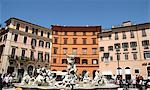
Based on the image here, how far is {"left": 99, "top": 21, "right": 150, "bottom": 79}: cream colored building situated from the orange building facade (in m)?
2.74

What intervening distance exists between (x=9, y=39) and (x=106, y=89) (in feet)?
92.1

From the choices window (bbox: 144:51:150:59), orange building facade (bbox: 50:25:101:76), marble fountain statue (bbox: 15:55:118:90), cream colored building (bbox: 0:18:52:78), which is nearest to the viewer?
marble fountain statue (bbox: 15:55:118:90)

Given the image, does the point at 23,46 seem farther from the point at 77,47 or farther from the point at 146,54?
the point at 146,54

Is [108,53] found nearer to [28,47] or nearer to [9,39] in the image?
[28,47]

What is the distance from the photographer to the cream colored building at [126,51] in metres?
39.3

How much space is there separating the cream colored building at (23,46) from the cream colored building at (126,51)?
14.6m

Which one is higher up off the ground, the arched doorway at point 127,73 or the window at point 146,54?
the window at point 146,54

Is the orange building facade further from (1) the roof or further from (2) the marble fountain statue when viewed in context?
(2) the marble fountain statue

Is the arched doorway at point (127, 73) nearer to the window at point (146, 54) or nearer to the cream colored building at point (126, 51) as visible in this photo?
the cream colored building at point (126, 51)

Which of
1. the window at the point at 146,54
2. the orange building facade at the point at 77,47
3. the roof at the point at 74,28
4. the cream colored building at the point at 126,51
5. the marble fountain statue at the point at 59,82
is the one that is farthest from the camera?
the roof at the point at 74,28

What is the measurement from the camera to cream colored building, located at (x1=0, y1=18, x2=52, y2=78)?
3828 centimetres

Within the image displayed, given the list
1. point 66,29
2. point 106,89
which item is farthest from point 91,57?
point 106,89

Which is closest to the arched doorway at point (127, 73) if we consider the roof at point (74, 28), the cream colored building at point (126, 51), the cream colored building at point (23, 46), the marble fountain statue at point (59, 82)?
the cream colored building at point (126, 51)

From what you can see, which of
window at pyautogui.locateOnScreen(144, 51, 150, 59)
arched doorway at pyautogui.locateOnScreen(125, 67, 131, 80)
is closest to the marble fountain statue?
arched doorway at pyautogui.locateOnScreen(125, 67, 131, 80)
